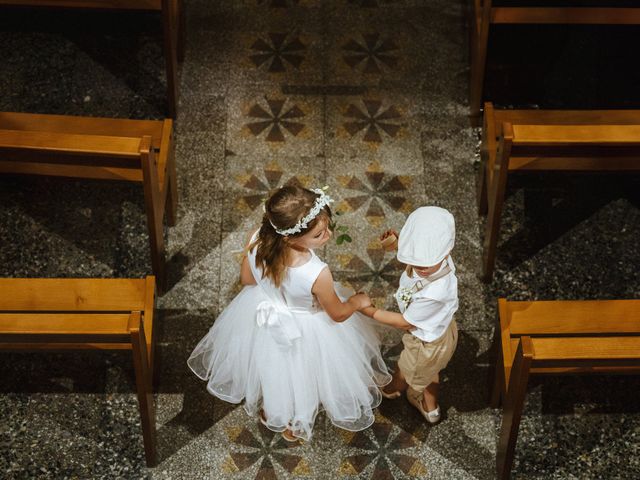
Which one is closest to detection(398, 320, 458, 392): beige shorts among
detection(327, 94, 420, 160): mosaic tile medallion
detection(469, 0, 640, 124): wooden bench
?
detection(327, 94, 420, 160): mosaic tile medallion

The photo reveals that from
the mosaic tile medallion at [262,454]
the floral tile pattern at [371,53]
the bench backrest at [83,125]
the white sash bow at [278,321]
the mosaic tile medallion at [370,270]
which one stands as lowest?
the mosaic tile medallion at [262,454]

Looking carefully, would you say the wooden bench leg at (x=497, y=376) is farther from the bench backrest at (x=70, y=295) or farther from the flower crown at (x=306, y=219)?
the bench backrest at (x=70, y=295)

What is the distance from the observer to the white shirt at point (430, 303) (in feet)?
12.0

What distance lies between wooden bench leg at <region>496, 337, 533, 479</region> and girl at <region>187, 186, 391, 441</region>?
1.70 feet

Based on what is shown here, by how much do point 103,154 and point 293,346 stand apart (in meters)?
1.01

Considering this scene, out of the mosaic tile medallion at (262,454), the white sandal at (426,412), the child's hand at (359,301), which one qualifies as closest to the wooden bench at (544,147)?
the white sandal at (426,412)

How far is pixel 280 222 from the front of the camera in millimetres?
3527

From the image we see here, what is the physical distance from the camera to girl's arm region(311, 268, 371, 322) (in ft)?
12.0

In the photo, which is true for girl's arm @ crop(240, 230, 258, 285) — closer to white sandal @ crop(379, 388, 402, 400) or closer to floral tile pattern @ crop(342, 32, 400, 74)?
white sandal @ crop(379, 388, 402, 400)

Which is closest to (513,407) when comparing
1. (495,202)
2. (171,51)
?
(495,202)

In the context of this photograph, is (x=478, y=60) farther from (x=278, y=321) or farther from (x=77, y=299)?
(x=77, y=299)

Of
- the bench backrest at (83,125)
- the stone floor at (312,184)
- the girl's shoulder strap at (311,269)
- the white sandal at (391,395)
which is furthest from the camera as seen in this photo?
the bench backrest at (83,125)

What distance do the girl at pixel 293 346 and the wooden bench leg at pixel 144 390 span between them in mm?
281

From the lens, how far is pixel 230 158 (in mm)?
4949
